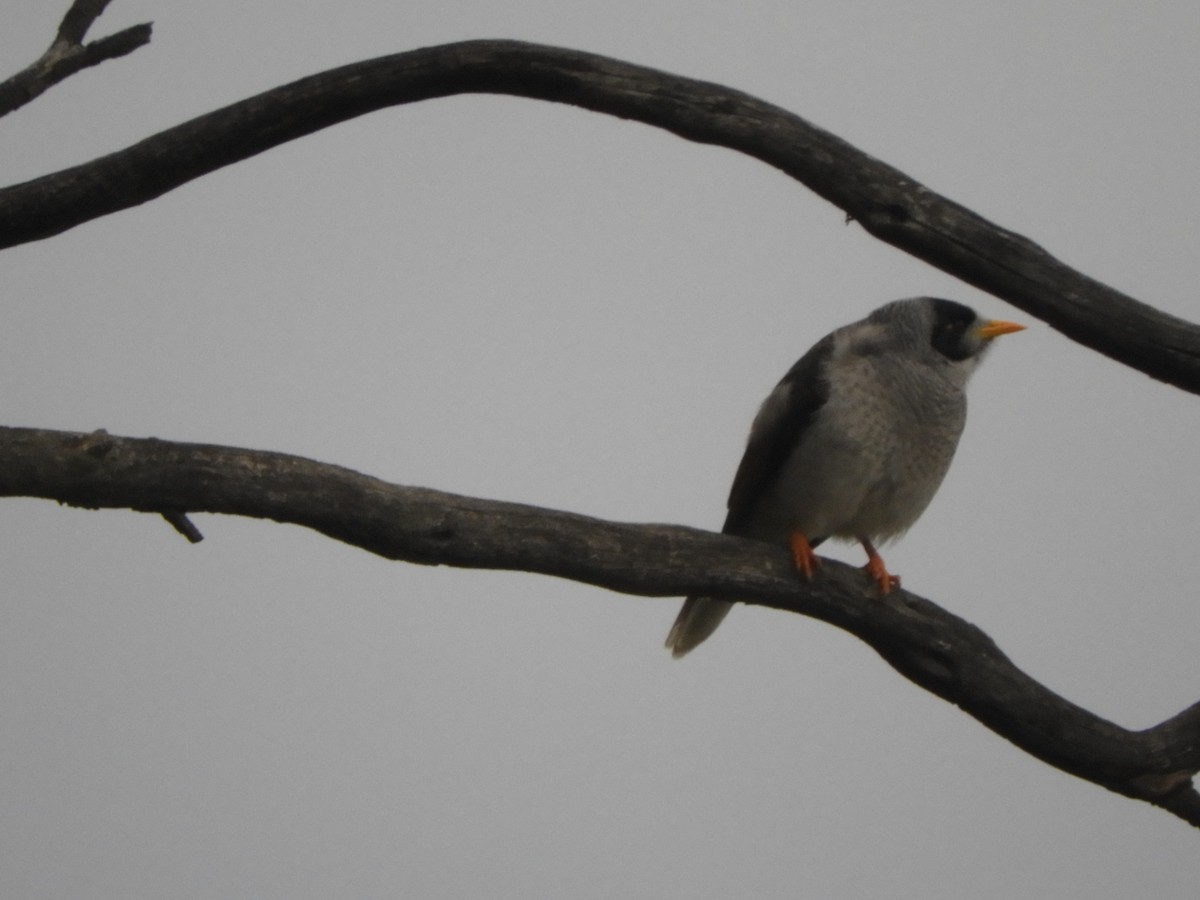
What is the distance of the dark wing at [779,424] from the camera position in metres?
4.64

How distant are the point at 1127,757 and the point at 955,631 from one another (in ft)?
1.77

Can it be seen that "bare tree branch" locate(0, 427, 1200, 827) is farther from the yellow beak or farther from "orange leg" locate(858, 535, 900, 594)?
the yellow beak

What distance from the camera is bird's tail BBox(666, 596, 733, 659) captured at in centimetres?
500

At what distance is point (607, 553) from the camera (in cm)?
329

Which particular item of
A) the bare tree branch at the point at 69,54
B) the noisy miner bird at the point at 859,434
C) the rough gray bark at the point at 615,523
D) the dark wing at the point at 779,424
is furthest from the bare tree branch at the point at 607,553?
the bare tree branch at the point at 69,54

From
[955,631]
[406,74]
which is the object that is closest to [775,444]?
[955,631]

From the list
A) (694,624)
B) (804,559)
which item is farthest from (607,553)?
(694,624)

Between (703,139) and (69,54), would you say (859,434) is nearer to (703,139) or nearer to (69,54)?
(703,139)

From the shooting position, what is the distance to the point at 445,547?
3.14 meters

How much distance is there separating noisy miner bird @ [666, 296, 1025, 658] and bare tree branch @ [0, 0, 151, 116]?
2429mm

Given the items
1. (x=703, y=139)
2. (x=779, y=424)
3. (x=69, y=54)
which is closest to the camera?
(x=703, y=139)

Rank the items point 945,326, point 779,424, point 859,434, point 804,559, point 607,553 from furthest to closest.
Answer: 1. point 945,326
2. point 779,424
3. point 859,434
4. point 804,559
5. point 607,553

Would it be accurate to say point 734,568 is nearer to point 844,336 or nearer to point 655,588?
point 655,588

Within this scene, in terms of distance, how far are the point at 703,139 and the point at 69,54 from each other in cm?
193
